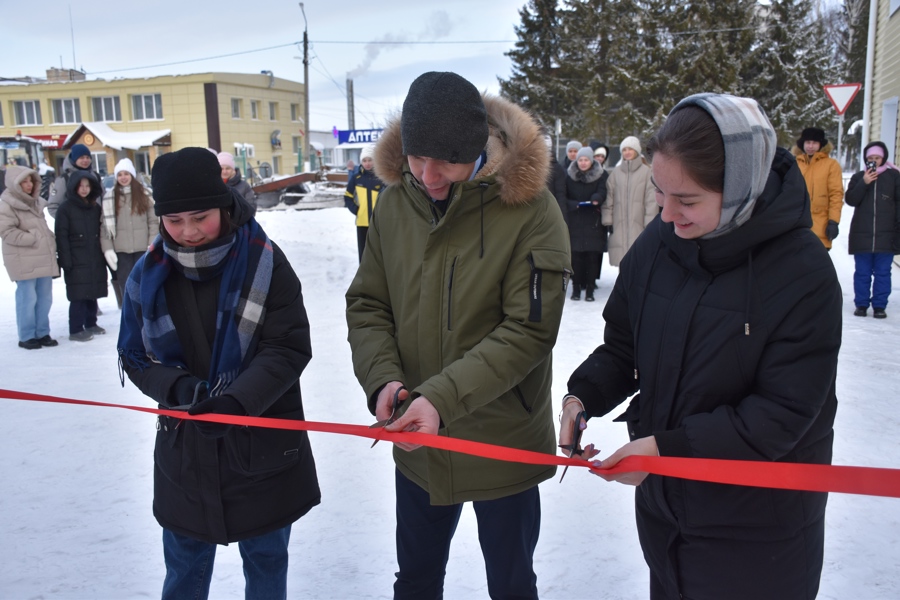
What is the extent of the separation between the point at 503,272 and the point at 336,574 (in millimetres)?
1924

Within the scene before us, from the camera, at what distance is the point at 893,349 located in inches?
265

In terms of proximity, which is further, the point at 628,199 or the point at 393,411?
the point at 628,199

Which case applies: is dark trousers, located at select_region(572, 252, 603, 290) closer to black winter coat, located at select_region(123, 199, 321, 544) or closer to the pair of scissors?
black winter coat, located at select_region(123, 199, 321, 544)

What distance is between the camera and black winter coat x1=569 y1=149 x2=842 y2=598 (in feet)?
5.16

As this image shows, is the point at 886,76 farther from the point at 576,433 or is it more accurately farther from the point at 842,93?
the point at 576,433

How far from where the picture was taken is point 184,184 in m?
2.20

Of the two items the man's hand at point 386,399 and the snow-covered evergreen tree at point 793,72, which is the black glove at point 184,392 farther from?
the snow-covered evergreen tree at point 793,72

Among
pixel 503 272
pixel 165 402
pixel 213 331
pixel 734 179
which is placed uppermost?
pixel 734 179

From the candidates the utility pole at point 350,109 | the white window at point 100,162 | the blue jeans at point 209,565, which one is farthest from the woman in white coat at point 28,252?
Result: the white window at point 100,162

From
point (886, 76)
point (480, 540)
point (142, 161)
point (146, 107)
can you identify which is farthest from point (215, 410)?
point (146, 107)

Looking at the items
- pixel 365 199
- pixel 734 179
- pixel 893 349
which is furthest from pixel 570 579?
pixel 365 199

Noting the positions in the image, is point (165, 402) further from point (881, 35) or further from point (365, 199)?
point (881, 35)

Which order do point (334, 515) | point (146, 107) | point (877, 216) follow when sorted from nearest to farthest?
point (334, 515) < point (877, 216) < point (146, 107)

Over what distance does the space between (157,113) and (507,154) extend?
55142mm
